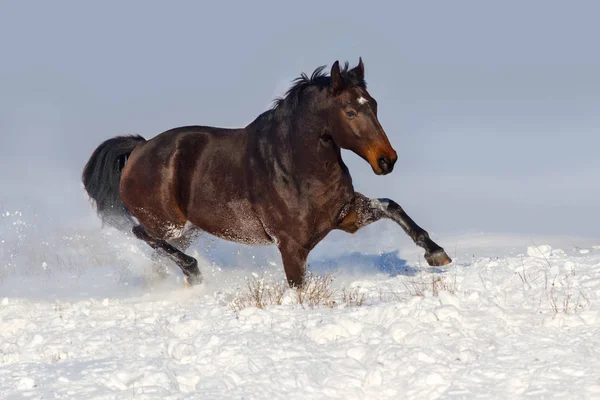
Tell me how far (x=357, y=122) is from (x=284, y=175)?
1.00m

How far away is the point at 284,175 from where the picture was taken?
7.04 meters

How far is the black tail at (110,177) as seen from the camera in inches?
363

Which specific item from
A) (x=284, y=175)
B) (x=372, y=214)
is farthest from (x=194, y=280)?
(x=372, y=214)

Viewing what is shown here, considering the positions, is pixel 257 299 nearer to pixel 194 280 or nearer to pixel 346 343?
pixel 346 343

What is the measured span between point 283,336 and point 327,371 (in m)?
0.67

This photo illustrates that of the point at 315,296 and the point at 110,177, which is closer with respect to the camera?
the point at 315,296

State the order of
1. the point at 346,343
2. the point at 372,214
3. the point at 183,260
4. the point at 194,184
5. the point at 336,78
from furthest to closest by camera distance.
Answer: the point at 183,260 → the point at 194,184 → the point at 372,214 → the point at 336,78 → the point at 346,343

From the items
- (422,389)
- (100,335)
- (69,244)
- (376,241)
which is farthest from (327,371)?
(69,244)

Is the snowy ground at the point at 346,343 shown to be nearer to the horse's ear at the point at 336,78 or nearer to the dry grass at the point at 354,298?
the dry grass at the point at 354,298

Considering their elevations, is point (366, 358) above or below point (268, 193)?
below

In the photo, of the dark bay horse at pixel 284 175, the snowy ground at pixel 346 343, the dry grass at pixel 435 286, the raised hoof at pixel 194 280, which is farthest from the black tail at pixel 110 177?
the dry grass at pixel 435 286

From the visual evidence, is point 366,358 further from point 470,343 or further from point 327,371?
point 470,343

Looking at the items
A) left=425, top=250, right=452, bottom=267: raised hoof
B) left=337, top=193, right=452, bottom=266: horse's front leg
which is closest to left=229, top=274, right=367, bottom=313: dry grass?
left=425, top=250, right=452, bottom=267: raised hoof

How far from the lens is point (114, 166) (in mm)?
9234
